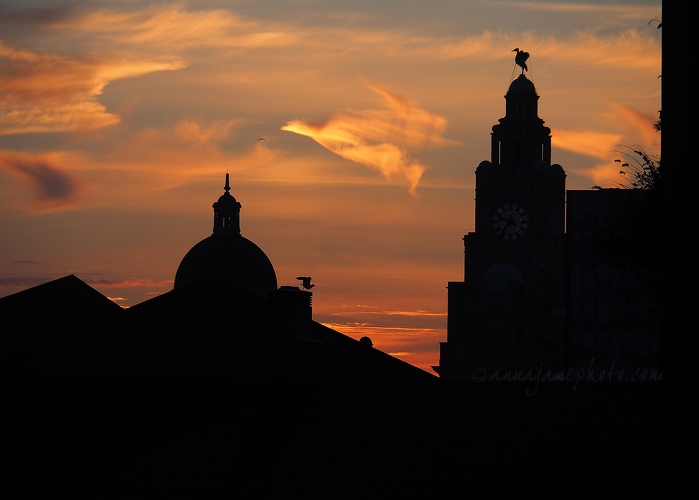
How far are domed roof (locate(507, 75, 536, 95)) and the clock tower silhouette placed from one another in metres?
0.14

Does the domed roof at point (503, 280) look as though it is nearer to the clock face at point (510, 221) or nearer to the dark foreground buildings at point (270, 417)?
the clock face at point (510, 221)

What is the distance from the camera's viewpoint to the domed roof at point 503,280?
607 ft

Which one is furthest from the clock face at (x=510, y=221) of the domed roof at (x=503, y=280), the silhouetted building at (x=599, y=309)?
the silhouetted building at (x=599, y=309)

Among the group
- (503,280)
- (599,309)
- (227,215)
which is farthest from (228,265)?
(599,309)

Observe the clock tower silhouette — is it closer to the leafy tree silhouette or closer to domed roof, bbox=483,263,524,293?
domed roof, bbox=483,263,524,293

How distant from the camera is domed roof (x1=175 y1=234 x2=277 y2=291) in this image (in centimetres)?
15825

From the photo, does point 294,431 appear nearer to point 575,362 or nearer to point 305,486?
point 305,486

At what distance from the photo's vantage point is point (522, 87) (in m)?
193

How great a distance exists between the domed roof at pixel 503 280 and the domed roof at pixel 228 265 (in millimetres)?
36616

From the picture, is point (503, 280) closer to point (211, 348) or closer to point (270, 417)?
point (211, 348)

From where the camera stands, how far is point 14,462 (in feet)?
106

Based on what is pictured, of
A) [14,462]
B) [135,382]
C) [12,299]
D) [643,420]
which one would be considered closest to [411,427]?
[643,420]

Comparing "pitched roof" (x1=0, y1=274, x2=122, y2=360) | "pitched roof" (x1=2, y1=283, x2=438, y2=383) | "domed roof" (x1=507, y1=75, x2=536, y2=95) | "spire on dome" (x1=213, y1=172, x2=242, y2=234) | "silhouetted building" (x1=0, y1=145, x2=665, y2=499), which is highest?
"domed roof" (x1=507, y1=75, x2=536, y2=95)

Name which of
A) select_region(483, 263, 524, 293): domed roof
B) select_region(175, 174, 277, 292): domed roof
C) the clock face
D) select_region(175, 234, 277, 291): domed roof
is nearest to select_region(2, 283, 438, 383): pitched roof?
select_region(175, 174, 277, 292): domed roof
